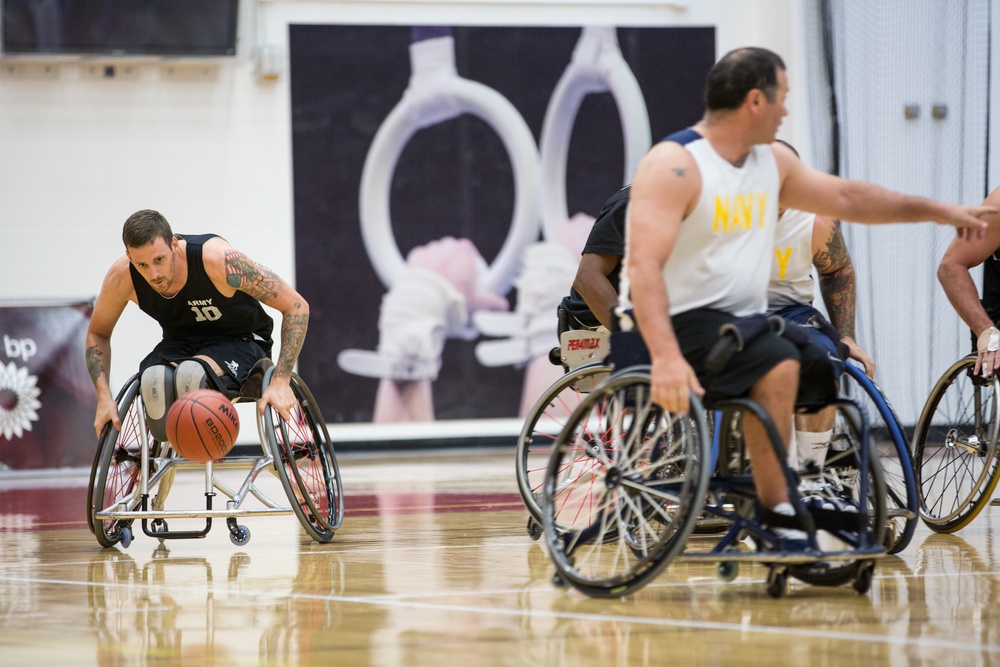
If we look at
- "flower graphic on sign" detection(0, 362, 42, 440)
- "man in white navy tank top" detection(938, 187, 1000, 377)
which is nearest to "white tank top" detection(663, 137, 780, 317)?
"man in white navy tank top" detection(938, 187, 1000, 377)

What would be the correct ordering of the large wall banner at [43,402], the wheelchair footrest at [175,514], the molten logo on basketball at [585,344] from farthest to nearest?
1. the large wall banner at [43,402]
2. the molten logo on basketball at [585,344]
3. the wheelchair footrest at [175,514]

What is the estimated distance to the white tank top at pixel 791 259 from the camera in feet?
11.8

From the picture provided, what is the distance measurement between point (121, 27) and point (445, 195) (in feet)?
8.06

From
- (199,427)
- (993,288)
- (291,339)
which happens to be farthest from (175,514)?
(993,288)

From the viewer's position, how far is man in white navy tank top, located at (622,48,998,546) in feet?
8.62

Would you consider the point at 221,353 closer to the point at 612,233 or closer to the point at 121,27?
the point at 612,233

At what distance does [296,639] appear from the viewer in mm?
2428

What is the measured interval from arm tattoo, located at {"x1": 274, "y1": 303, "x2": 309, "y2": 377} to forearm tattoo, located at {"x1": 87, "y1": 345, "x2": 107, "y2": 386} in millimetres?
590

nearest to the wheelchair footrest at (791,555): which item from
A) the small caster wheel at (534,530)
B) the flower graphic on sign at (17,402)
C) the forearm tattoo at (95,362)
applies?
the small caster wheel at (534,530)

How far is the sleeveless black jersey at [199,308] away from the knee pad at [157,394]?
26 centimetres

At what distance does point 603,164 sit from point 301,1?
2.45m

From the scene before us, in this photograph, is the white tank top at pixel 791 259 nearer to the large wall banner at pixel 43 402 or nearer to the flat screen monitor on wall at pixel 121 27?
the large wall banner at pixel 43 402

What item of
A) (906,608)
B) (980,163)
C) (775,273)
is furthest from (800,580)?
(980,163)

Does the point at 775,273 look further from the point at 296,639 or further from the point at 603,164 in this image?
the point at 603,164
